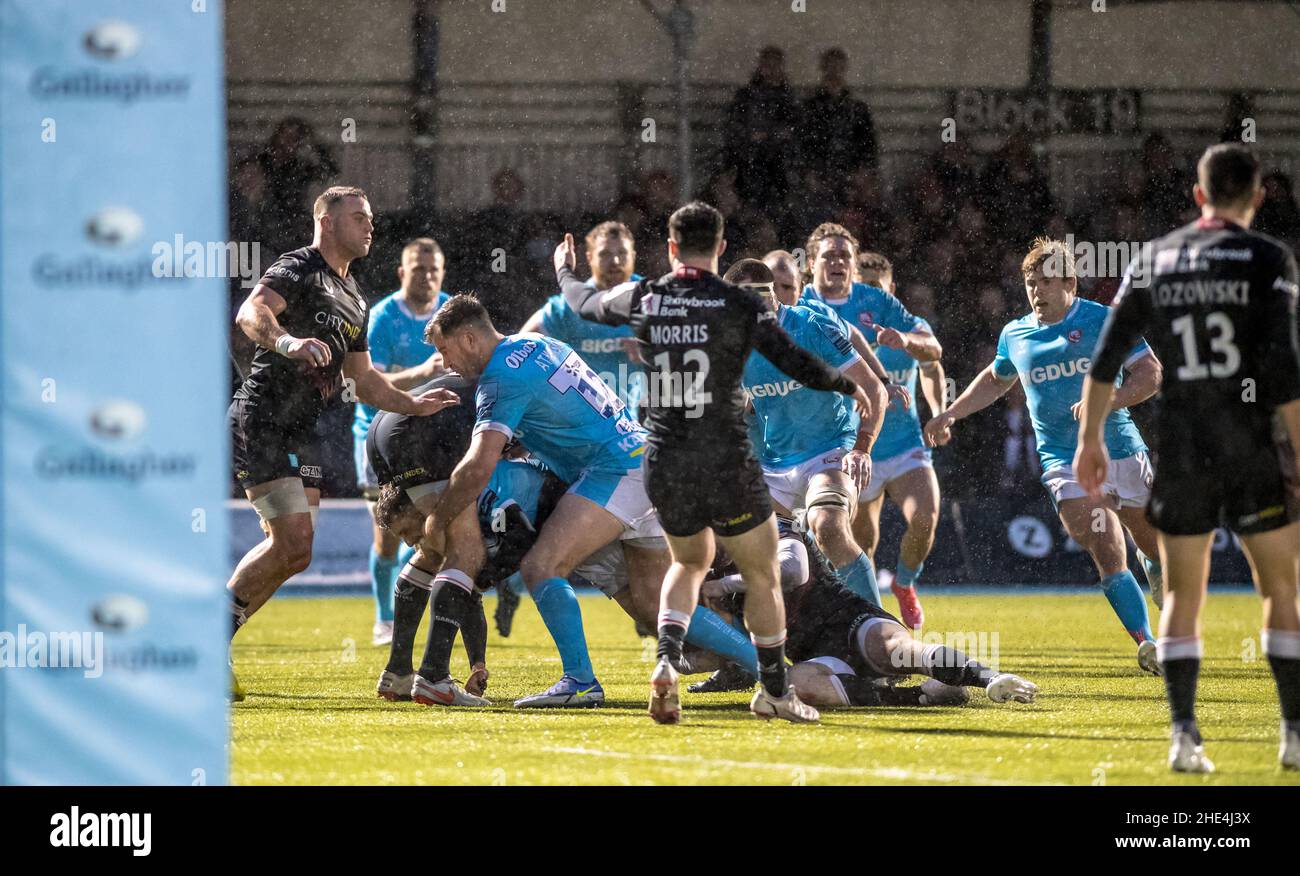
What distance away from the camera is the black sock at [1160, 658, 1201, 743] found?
492 cm

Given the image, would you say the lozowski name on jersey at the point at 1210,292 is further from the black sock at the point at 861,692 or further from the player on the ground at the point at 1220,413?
the black sock at the point at 861,692

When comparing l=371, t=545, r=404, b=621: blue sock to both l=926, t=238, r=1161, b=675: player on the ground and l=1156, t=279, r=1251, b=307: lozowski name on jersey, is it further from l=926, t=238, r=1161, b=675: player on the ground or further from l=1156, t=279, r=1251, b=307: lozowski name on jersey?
l=1156, t=279, r=1251, b=307: lozowski name on jersey

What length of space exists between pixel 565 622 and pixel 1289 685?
9.60 ft

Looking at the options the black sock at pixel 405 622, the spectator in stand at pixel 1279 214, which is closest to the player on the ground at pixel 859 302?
the black sock at pixel 405 622

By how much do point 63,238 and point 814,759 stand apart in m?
2.74

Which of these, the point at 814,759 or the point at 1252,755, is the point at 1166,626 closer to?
the point at 1252,755

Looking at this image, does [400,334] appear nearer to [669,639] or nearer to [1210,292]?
[669,639]

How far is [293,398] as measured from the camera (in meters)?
7.14

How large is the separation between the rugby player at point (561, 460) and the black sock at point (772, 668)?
759 mm

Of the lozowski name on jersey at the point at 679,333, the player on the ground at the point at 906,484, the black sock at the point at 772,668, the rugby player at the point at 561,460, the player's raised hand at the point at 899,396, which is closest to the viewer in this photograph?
the lozowski name on jersey at the point at 679,333

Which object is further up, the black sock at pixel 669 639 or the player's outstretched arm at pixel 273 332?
the player's outstretched arm at pixel 273 332

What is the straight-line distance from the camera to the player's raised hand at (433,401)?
712 cm
